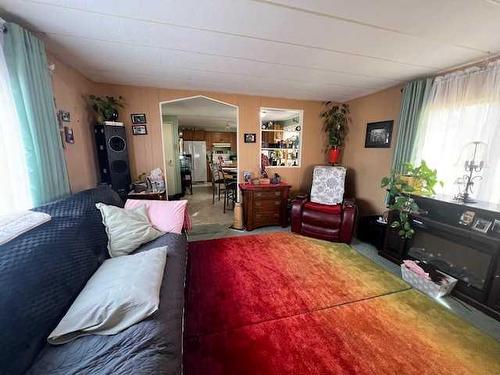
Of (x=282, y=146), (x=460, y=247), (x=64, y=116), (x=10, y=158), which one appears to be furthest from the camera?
(x=282, y=146)

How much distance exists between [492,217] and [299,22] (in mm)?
2210

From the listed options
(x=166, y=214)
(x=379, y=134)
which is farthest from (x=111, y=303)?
(x=379, y=134)

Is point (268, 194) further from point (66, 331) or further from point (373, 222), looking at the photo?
point (66, 331)

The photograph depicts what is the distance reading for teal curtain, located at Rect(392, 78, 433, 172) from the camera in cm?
249

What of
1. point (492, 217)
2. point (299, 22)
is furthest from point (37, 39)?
point (492, 217)

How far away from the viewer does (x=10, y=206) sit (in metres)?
1.40

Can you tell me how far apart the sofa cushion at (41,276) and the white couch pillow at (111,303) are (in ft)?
0.22

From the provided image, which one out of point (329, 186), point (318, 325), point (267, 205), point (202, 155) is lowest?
point (318, 325)

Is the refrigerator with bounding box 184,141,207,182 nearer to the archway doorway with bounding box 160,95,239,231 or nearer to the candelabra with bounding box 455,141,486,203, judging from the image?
the archway doorway with bounding box 160,95,239,231

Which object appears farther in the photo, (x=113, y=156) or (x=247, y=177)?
Answer: (x=247, y=177)

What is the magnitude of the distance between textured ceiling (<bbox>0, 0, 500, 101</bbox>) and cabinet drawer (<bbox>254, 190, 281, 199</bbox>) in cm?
167

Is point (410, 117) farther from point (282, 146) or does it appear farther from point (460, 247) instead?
point (282, 146)

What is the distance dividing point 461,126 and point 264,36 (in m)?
2.26

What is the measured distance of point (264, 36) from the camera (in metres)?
1.64
